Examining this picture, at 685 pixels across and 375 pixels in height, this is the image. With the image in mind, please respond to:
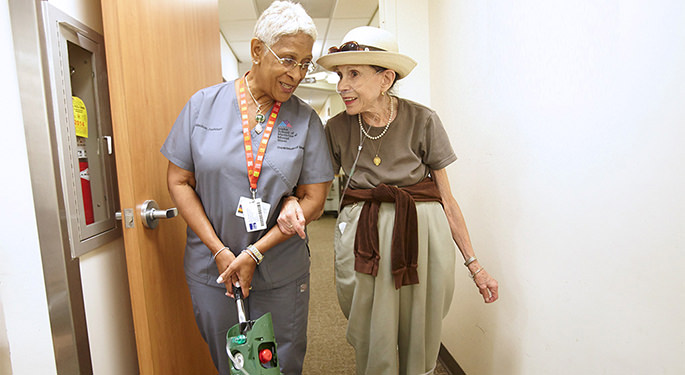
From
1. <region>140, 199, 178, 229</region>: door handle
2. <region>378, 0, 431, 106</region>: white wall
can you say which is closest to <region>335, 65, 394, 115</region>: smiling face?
<region>140, 199, 178, 229</region>: door handle

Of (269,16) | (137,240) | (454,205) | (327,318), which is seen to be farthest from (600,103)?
(327,318)

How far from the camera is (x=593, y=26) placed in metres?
0.98

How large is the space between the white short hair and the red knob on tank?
0.84 metres

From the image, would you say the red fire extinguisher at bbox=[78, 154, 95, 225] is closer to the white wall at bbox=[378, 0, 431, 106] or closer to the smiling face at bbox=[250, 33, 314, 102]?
the smiling face at bbox=[250, 33, 314, 102]

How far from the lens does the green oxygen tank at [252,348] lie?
0.92 m

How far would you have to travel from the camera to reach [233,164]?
1.06 metres

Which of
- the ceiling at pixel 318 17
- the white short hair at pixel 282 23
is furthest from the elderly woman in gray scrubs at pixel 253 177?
the ceiling at pixel 318 17

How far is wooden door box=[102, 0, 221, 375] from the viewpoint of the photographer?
1034mm

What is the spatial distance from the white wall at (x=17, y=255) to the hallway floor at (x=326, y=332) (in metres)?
1.34

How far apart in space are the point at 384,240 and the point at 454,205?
310 mm

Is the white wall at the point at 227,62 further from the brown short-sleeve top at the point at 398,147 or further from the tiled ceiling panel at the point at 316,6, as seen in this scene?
the brown short-sleeve top at the point at 398,147

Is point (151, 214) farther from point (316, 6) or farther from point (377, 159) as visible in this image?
point (316, 6)

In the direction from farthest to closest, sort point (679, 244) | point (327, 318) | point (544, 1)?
1. point (327, 318)
2. point (544, 1)
3. point (679, 244)

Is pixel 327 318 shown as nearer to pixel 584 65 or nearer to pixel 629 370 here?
pixel 629 370
